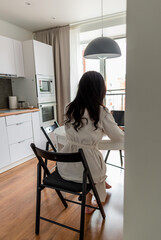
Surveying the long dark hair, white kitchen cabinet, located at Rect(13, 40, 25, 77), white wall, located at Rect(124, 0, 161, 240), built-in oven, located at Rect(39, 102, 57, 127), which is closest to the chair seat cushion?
the long dark hair

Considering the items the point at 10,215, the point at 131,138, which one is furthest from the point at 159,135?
the point at 10,215

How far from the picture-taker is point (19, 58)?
9.95 ft

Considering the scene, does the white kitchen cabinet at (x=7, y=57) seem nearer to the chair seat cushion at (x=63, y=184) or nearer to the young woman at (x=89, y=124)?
the young woman at (x=89, y=124)

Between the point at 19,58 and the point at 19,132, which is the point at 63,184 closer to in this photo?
the point at 19,132

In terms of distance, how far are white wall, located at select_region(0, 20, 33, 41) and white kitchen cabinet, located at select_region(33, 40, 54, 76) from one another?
2.24 feet

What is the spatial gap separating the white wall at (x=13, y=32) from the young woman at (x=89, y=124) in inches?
105

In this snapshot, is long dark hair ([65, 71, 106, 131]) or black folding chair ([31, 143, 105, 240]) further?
long dark hair ([65, 71, 106, 131])

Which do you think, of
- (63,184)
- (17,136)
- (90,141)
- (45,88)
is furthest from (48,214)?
(45,88)

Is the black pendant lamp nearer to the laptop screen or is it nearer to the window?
the laptop screen

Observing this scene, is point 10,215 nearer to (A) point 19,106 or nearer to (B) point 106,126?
(B) point 106,126

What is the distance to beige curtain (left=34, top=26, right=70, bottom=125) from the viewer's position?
134 inches

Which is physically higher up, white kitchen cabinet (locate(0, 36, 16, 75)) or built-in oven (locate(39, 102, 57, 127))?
white kitchen cabinet (locate(0, 36, 16, 75))

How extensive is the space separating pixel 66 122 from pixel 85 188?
55cm

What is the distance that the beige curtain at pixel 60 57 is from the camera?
11.1 ft
